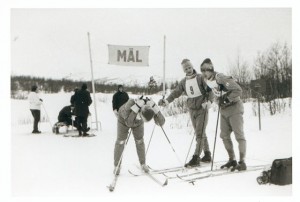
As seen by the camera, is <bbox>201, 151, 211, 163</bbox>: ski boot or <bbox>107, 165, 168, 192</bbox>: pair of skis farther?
<bbox>201, 151, 211, 163</bbox>: ski boot

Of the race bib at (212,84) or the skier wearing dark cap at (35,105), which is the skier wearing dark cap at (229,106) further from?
the skier wearing dark cap at (35,105)

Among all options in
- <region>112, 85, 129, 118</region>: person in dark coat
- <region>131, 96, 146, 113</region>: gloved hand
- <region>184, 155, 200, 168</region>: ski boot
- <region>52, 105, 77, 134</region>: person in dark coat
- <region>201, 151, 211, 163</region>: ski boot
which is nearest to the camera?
<region>131, 96, 146, 113</region>: gloved hand

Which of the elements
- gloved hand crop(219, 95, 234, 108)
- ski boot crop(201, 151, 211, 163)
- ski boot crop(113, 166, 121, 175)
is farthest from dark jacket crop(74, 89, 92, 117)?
gloved hand crop(219, 95, 234, 108)

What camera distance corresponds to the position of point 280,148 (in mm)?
4449

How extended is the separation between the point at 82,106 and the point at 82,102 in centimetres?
9

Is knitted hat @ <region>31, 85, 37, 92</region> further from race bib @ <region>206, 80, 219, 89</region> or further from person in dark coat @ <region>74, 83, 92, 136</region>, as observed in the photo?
race bib @ <region>206, 80, 219, 89</region>

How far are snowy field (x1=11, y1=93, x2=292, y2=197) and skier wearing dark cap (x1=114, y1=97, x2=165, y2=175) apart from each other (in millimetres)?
280

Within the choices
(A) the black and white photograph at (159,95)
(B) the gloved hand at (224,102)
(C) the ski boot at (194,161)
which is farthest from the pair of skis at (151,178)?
(B) the gloved hand at (224,102)

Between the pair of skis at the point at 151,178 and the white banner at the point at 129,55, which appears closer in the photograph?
the pair of skis at the point at 151,178

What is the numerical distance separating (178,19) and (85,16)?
1.22m

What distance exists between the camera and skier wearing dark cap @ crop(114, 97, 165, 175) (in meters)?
3.69

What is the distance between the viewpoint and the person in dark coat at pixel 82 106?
651 cm

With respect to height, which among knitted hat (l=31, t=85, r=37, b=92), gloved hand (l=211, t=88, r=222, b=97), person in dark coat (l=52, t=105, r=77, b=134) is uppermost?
knitted hat (l=31, t=85, r=37, b=92)

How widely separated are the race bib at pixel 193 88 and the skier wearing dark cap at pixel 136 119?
594 millimetres
